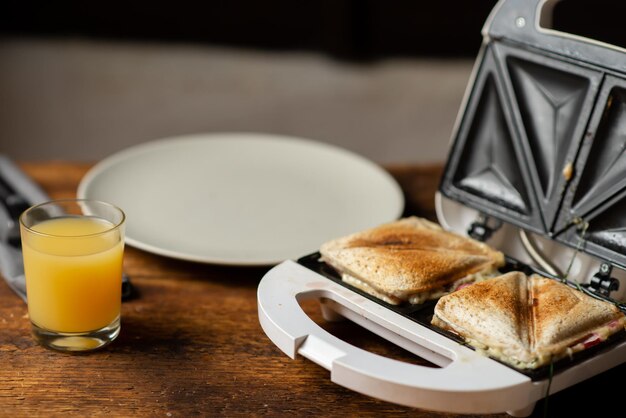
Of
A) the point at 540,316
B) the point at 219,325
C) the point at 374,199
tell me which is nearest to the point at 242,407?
the point at 219,325

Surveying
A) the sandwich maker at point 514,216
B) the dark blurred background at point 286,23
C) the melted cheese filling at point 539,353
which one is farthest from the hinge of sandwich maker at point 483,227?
the dark blurred background at point 286,23

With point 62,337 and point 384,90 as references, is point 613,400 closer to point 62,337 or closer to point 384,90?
point 62,337

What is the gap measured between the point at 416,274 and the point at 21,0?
2731mm

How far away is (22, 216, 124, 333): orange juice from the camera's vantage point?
1067mm

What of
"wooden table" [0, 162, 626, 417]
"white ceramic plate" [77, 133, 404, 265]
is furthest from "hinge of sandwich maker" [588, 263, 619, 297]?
"white ceramic plate" [77, 133, 404, 265]

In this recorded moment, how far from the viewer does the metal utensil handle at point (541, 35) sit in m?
1.15

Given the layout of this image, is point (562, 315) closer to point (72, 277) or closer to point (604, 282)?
point (604, 282)

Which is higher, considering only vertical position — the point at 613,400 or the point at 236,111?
the point at 613,400

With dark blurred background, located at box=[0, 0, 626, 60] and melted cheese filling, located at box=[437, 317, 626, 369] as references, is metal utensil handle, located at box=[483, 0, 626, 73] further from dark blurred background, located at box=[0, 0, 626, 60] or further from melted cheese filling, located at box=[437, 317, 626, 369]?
dark blurred background, located at box=[0, 0, 626, 60]

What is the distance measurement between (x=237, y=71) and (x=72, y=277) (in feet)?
8.80

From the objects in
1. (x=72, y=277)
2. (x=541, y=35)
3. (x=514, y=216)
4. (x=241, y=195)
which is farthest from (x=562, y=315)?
(x=241, y=195)

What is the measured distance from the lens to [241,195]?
160cm

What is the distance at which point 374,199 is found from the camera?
1586mm

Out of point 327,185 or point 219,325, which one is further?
point 327,185
